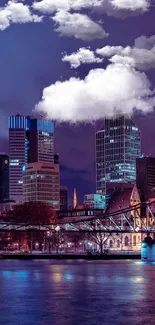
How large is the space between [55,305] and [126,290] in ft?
44.6

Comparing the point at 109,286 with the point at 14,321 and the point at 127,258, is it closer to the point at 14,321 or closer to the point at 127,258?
the point at 14,321

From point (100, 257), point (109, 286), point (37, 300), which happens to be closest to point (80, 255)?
point (100, 257)

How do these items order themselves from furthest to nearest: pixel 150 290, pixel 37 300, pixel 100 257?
pixel 100 257 → pixel 150 290 → pixel 37 300

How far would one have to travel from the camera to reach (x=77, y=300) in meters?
56.2

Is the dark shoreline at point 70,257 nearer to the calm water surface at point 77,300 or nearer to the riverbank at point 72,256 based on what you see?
the riverbank at point 72,256

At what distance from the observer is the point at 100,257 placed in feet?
553

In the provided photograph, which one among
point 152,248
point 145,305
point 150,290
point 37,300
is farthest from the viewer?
point 152,248

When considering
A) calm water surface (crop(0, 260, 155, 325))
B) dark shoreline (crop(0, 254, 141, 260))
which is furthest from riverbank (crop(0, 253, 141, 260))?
calm water surface (crop(0, 260, 155, 325))

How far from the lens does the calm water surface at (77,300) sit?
4488 centimetres

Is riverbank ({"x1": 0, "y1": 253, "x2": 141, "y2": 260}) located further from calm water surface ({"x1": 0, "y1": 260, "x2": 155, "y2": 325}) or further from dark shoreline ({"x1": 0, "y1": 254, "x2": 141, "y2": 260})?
calm water surface ({"x1": 0, "y1": 260, "x2": 155, "y2": 325})

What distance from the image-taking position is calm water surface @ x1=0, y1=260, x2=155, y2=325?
44.9 m

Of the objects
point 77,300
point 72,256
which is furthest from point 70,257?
point 77,300

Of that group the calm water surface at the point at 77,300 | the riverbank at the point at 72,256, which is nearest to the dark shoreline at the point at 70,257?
the riverbank at the point at 72,256

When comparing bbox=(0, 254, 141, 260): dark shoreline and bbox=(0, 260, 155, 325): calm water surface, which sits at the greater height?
bbox=(0, 254, 141, 260): dark shoreline
